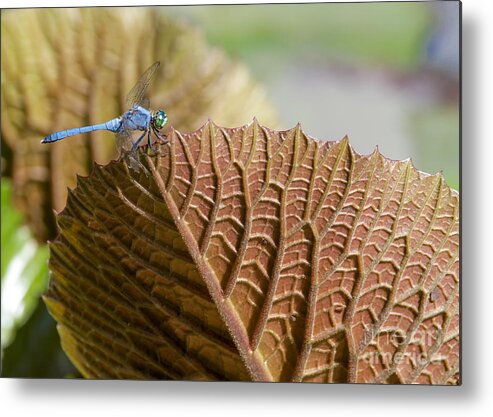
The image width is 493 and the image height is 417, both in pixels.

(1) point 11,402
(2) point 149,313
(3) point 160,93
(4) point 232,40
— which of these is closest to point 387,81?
(4) point 232,40

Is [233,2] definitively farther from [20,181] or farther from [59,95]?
[20,181]

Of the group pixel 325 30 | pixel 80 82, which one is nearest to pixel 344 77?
pixel 325 30

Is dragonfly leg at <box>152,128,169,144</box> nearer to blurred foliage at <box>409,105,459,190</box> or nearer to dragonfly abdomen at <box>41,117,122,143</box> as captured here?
dragonfly abdomen at <box>41,117,122,143</box>

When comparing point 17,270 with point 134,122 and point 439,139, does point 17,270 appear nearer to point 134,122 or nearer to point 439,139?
point 134,122

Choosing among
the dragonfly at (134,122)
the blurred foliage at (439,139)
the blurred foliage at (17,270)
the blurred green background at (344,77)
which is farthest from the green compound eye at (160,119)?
the blurred foliage at (439,139)

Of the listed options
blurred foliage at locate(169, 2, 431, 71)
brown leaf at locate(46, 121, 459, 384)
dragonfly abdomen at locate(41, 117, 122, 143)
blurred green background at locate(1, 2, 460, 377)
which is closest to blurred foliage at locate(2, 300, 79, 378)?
blurred green background at locate(1, 2, 460, 377)
